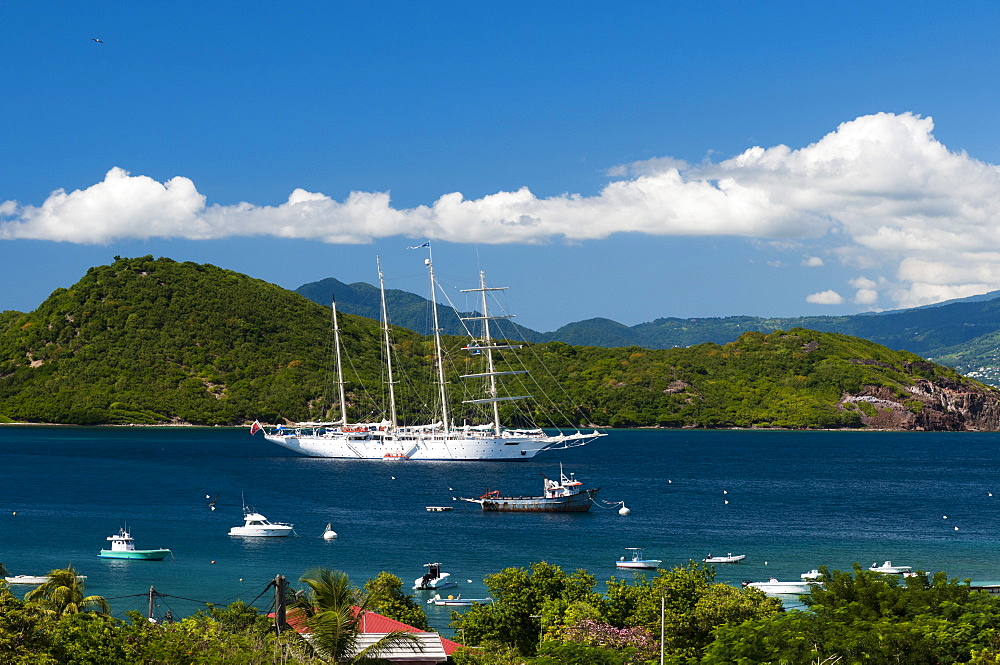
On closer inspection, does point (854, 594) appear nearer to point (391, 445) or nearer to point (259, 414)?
point (391, 445)

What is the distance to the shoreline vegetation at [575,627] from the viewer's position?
19438 millimetres

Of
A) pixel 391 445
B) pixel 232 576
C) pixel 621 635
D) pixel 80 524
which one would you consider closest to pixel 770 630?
pixel 621 635

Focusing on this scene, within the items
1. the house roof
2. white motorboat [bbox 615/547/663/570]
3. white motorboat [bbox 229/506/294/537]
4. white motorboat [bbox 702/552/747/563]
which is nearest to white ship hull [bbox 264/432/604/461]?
white motorboat [bbox 229/506/294/537]

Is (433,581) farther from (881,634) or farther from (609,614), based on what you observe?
(881,634)

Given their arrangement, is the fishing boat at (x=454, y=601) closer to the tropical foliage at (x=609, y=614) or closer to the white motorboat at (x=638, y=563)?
the white motorboat at (x=638, y=563)

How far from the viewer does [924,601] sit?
26.0 metres

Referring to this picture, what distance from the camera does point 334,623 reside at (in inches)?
746

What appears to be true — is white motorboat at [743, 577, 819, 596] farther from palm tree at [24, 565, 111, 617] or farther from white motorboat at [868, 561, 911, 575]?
palm tree at [24, 565, 111, 617]

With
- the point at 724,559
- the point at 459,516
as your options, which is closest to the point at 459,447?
the point at 459,516

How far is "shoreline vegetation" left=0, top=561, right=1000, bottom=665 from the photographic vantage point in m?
19.4

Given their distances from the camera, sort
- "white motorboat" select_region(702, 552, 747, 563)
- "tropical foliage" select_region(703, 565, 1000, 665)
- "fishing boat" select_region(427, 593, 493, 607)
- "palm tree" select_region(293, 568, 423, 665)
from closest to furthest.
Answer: "palm tree" select_region(293, 568, 423, 665), "tropical foliage" select_region(703, 565, 1000, 665), "fishing boat" select_region(427, 593, 493, 607), "white motorboat" select_region(702, 552, 747, 563)

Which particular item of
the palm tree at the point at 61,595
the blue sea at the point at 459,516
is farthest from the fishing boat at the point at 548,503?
the palm tree at the point at 61,595

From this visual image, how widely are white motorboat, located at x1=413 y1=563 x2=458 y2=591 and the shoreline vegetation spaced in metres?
13.4

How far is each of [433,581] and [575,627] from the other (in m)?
21.4
